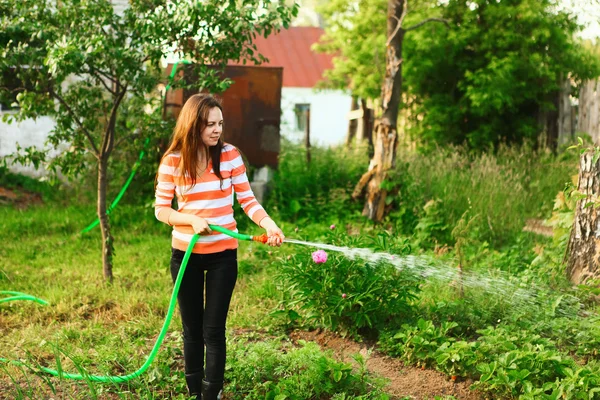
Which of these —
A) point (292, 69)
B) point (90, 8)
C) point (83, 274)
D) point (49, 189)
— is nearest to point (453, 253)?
point (83, 274)

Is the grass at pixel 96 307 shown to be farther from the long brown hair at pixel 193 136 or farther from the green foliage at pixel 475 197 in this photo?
the green foliage at pixel 475 197

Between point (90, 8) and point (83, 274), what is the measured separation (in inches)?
89.0

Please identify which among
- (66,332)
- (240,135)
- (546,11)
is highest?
(546,11)

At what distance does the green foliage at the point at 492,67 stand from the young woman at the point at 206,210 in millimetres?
8741

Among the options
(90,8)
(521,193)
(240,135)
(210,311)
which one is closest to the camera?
(210,311)

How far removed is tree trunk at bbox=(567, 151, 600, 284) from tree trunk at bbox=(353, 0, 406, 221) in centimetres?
323

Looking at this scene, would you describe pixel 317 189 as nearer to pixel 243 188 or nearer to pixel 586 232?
pixel 586 232

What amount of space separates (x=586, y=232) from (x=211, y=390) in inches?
120

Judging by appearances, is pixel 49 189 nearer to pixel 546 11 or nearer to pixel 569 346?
pixel 569 346

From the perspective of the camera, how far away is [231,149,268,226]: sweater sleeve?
3.35 meters

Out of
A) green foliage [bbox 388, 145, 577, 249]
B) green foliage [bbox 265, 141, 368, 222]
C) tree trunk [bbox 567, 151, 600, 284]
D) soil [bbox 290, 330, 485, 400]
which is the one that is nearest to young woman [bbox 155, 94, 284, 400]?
soil [bbox 290, 330, 485, 400]

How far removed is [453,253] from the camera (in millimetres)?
6184

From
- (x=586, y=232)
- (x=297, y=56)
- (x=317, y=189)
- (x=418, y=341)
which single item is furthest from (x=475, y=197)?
(x=297, y=56)

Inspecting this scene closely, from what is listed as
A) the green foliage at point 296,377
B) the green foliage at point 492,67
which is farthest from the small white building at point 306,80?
the green foliage at point 296,377
